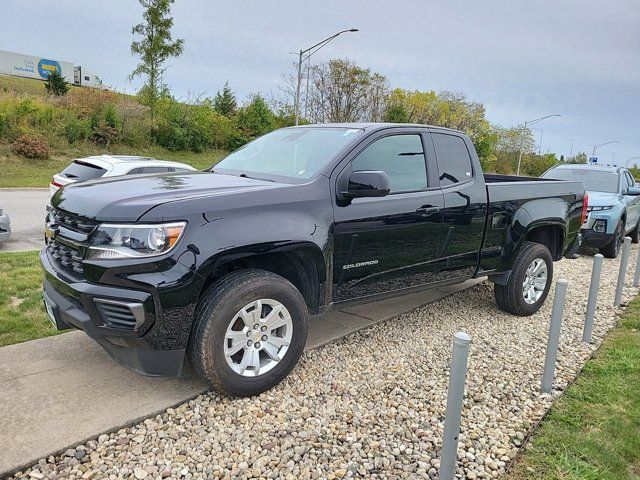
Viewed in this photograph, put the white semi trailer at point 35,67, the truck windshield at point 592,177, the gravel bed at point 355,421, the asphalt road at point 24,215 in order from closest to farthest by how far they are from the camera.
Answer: the gravel bed at point 355,421
the asphalt road at point 24,215
the truck windshield at point 592,177
the white semi trailer at point 35,67

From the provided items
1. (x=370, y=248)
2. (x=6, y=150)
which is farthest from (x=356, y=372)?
(x=6, y=150)

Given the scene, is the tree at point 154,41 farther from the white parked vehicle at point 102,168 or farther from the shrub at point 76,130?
the white parked vehicle at point 102,168

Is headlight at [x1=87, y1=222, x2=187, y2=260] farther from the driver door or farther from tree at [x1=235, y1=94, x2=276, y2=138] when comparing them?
tree at [x1=235, y1=94, x2=276, y2=138]

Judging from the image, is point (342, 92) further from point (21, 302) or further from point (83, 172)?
point (21, 302)

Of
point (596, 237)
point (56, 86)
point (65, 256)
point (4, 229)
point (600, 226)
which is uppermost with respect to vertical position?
point (56, 86)

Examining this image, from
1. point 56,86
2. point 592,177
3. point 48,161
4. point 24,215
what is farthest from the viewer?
point 56,86

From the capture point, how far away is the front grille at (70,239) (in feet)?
10.1

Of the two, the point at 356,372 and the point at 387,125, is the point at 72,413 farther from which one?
the point at 387,125

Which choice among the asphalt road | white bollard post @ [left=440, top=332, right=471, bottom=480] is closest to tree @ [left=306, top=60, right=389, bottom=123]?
the asphalt road

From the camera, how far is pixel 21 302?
4.94 m

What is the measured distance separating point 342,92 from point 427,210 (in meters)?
29.5

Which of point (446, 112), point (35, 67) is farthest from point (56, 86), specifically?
point (446, 112)

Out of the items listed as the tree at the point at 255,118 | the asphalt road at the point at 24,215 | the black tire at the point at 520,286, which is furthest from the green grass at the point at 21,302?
the tree at the point at 255,118

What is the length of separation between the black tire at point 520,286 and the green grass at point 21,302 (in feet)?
14.4
